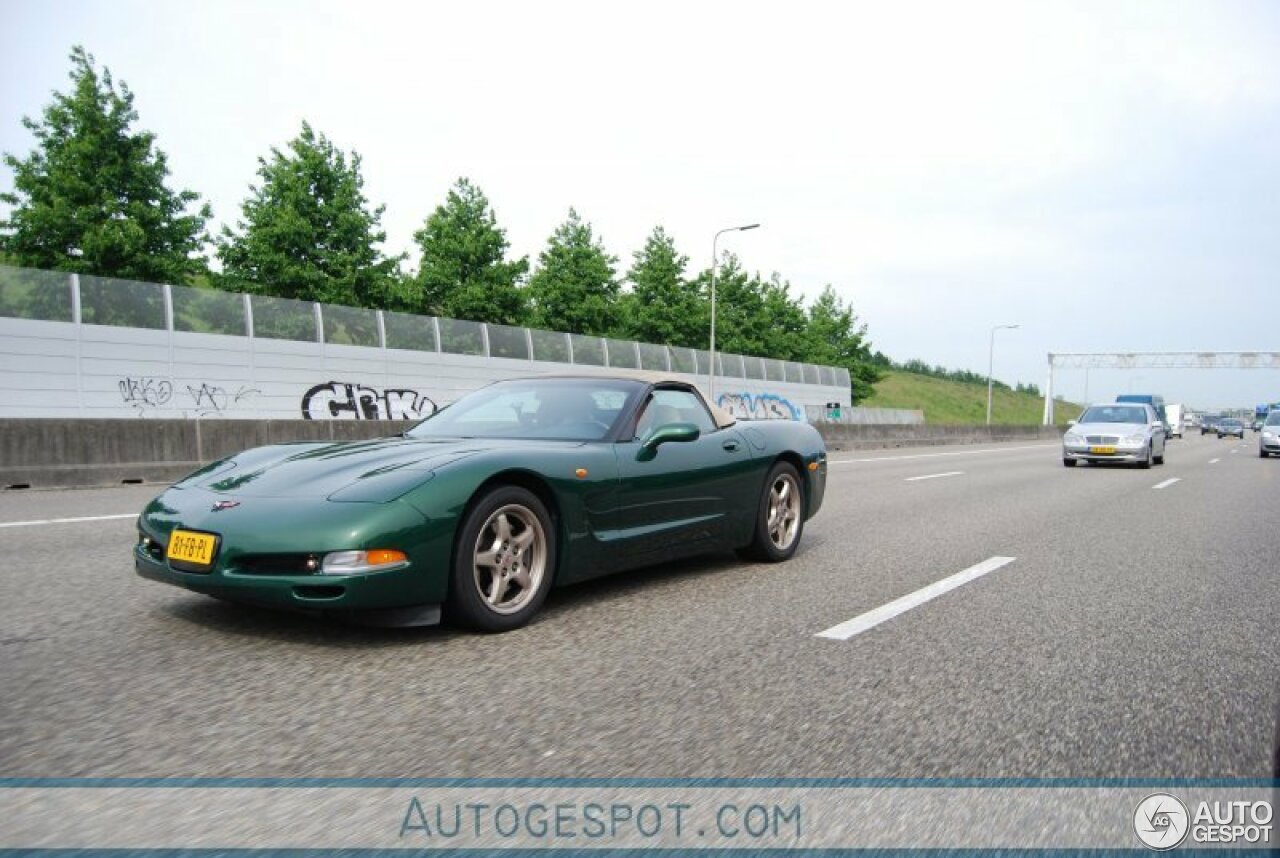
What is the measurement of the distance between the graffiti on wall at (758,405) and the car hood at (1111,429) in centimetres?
1757

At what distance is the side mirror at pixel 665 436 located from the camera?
16.3 ft

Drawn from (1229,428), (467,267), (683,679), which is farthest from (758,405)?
(1229,428)

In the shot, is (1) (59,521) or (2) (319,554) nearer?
(2) (319,554)

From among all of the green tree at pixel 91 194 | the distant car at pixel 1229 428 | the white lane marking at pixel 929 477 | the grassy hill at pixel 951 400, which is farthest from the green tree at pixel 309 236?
the grassy hill at pixel 951 400

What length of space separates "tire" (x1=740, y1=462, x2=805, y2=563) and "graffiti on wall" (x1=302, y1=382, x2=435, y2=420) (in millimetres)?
18196

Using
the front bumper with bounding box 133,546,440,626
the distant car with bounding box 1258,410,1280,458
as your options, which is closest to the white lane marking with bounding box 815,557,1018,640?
the front bumper with bounding box 133,546,440,626

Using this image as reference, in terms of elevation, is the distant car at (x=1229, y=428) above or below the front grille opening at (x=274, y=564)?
below

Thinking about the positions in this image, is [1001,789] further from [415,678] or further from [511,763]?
[415,678]

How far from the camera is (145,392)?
19.4 metres

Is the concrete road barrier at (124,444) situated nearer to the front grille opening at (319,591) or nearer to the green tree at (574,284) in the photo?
the front grille opening at (319,591)

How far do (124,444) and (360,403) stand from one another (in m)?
11.5

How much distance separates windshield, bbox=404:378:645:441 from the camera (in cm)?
507

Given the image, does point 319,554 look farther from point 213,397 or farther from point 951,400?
point 951,400

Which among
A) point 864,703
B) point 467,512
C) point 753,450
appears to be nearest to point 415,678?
point 467,512
